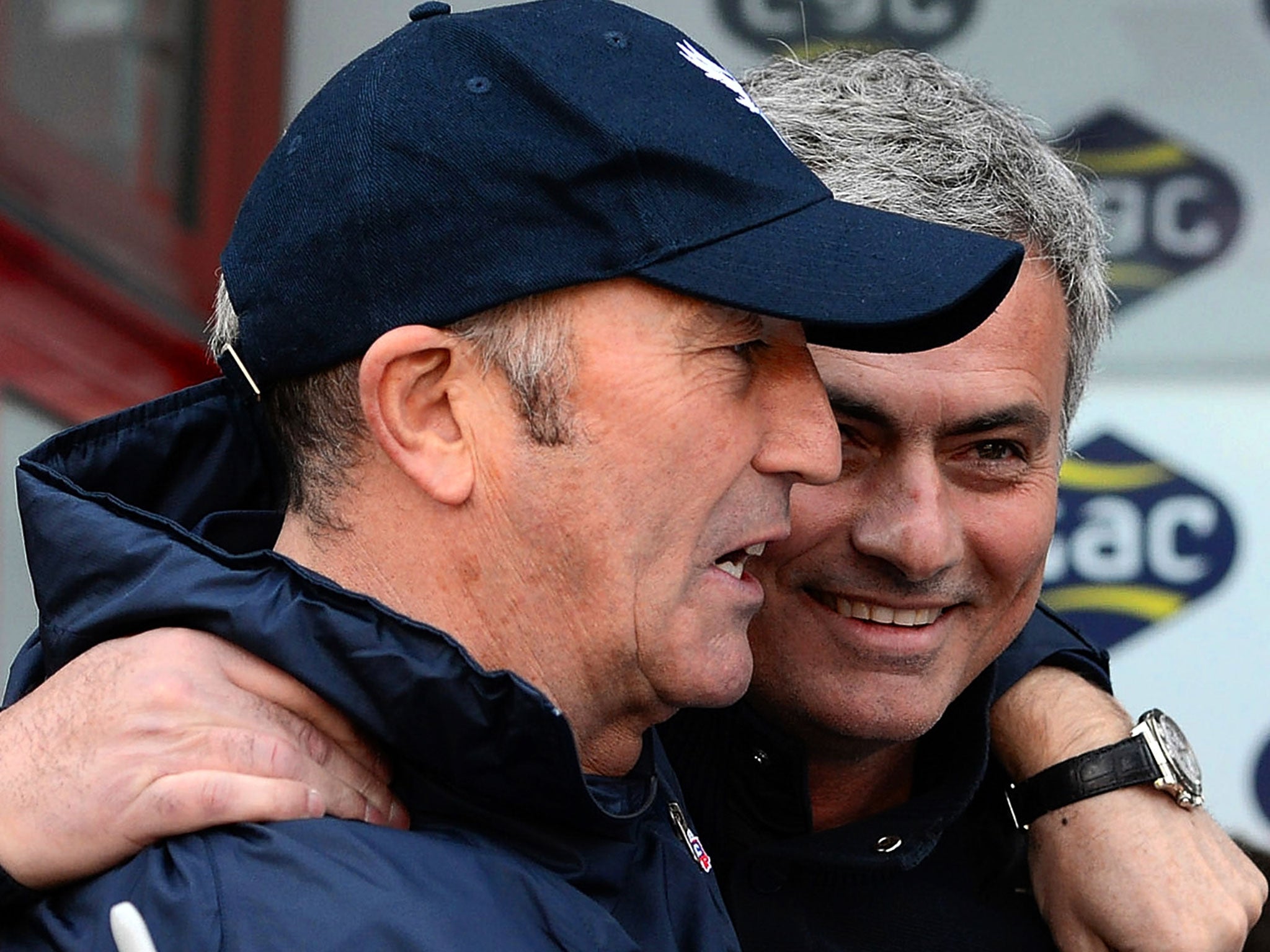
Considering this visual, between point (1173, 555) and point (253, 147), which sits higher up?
point (253, 147)

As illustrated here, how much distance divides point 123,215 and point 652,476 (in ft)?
7.02

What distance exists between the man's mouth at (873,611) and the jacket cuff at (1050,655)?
8.2 inches

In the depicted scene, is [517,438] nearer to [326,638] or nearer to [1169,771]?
[326,638]

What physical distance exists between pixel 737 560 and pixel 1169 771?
2.14 ft

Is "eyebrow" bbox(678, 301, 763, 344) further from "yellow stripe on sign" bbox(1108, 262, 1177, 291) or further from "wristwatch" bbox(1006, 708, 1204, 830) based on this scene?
"yellow stripe on sign" bbox(1108, 262, 1177, 291)

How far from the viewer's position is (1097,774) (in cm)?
170

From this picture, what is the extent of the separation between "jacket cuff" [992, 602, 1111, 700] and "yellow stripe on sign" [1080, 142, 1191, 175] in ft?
3.83

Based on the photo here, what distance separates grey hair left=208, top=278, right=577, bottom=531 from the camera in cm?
113

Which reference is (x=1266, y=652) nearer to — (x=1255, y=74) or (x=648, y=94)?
(x=1255, y=74)

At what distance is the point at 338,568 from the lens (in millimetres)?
1186

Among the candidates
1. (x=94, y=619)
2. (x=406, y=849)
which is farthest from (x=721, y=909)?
(x=94, y=619)

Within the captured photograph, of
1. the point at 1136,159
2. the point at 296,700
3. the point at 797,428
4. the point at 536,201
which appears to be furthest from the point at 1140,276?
the point at 296,700

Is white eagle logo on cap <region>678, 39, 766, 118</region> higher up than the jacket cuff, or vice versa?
white eagle logo on cap <region>678, 39, 766, 118</region>

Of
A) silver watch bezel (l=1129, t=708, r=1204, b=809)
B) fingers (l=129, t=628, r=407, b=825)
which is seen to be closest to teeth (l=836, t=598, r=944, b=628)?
silver watch bezel (l=1129, t=708, r=1204, b=809)
